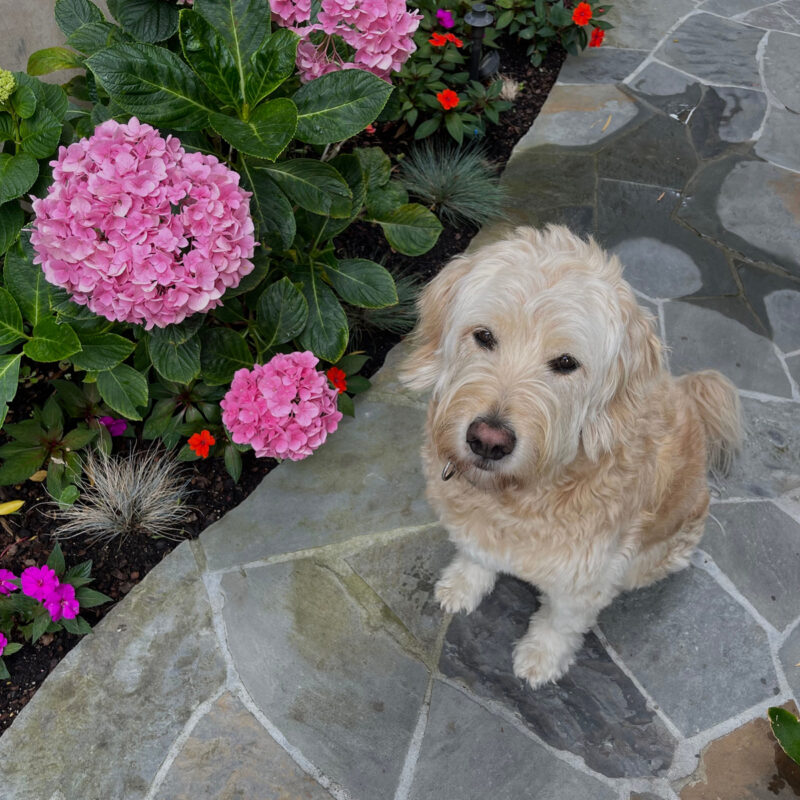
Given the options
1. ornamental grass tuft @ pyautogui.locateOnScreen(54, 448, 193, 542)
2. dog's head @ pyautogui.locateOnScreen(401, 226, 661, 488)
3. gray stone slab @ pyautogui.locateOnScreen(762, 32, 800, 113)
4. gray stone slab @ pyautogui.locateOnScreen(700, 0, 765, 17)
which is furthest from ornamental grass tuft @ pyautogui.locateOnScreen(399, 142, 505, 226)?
gray stone slab @ pyautogui.locateOnScreen(700, 0, 765, 17)

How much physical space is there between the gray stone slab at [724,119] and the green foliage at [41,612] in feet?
14.9

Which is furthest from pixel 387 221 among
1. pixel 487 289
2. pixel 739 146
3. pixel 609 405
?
pixel 739 146

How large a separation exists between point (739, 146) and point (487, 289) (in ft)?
12.6

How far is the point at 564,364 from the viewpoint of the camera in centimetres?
188

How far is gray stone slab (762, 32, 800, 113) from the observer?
5.14 m

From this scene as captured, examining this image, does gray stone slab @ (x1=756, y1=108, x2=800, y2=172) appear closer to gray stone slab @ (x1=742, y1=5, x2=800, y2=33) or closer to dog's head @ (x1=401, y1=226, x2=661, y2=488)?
gray stone slab @ (x1=742, y1=5, x2=800, y2=33)

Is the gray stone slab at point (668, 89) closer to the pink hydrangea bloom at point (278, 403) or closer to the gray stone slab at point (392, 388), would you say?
the gray stone slab at point (392, 388)

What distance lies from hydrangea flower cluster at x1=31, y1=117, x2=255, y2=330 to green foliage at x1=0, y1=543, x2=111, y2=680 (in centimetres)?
112

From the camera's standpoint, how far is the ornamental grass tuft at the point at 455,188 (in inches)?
160

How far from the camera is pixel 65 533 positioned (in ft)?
9.53

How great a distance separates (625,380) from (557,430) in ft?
0.94

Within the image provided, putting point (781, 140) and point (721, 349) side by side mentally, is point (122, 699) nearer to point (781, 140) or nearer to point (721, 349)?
point (721, 349)

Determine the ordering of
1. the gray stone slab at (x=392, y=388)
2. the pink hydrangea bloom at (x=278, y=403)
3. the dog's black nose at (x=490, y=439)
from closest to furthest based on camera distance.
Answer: the dog's black nose at (x=490, y=439) → the pink hydrangea bloom at (x=278, y=403) → the gray stone slab at (x=392, y=388)

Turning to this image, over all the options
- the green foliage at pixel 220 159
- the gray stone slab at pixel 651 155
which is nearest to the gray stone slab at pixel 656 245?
the gray stone slab at pixel 651 155
